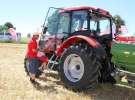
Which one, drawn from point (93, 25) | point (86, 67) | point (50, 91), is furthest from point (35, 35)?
point (86, 67)

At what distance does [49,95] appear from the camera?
8.19 metres

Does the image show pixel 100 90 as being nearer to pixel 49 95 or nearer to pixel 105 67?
pixel 105 67

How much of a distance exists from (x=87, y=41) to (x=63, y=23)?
177cm

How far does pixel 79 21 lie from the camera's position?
31.2 feet

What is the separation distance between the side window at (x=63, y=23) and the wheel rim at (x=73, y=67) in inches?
45.7

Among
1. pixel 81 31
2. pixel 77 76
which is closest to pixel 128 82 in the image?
pixel 77 76

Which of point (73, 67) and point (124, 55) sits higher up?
point (124, 55)

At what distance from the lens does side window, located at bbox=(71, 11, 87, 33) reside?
30.8 ft

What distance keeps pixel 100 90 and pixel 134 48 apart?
200 centimetres

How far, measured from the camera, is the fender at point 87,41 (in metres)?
8.23

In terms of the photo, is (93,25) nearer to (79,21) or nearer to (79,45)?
(79,21)

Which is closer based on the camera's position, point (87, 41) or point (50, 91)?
point (87, 41)

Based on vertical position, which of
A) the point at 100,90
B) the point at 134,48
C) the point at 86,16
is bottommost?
the point at 100,90

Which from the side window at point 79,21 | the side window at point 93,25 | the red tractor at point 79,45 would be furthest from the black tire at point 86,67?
the side window at point 93,25
